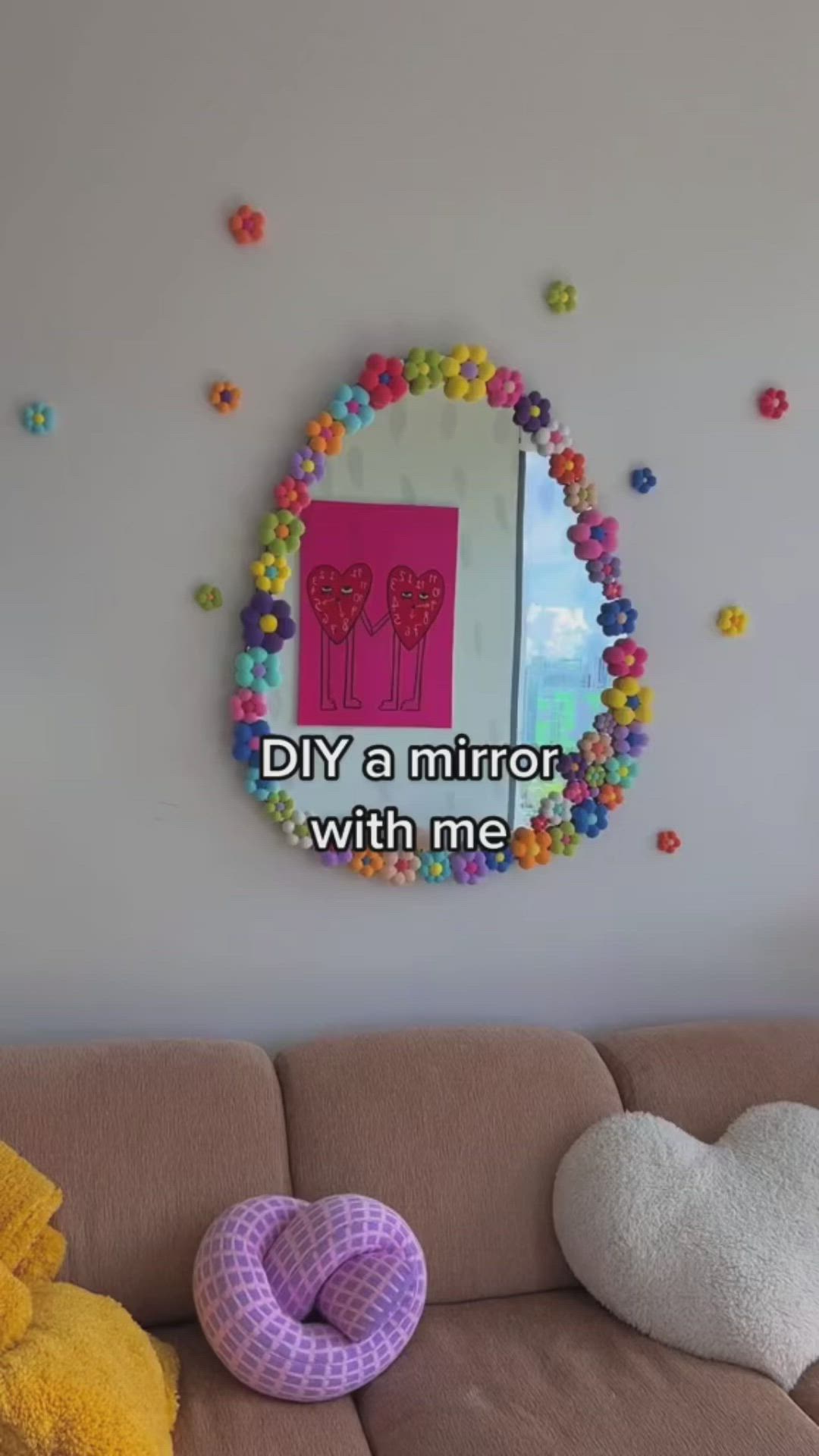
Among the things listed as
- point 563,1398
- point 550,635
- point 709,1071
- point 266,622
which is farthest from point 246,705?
point 563,1398

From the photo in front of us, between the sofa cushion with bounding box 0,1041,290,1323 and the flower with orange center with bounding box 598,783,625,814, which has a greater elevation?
the flower with orange center with bounding box 598,783,625,814

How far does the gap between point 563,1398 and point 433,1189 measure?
1.07ft

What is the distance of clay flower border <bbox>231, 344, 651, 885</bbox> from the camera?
188 centimetres

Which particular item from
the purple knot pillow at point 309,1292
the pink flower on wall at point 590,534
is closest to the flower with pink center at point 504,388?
the pink flower on wall at point 590,534

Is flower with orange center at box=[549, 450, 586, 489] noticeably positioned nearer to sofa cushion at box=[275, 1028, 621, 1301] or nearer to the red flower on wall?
the red flower on wall

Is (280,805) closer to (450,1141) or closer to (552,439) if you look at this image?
(450,1141)

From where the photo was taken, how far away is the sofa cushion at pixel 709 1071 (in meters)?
1.85

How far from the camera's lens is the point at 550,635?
6.56ft

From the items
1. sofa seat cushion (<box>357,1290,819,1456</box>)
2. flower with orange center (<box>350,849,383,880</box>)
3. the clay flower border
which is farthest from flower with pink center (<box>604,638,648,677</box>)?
sofa seat cushion (<box>357,1290,819,1456</box>)

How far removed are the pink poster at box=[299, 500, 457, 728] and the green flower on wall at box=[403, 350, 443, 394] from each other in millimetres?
191

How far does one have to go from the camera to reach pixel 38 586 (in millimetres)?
1836

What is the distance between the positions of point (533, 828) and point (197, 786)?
0.56 metres

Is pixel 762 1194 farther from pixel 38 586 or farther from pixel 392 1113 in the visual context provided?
pixel 38 586

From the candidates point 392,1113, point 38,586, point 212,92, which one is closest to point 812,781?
point 392,1113
